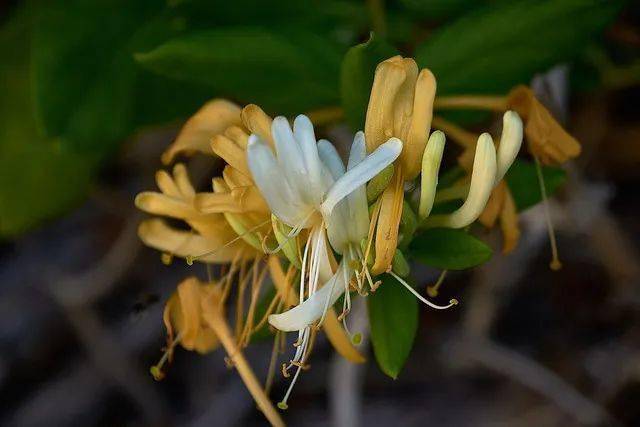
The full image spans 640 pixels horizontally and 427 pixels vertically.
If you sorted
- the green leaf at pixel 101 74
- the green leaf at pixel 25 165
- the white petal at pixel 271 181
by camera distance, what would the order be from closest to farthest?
1. the white petal at pixel 271 181
2. the green leaf at pixel 101 74
3. the green leaf at pixel 25 165

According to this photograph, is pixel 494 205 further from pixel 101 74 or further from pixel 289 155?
pixel 101 74

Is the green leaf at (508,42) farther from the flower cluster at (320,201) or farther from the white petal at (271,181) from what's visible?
the white petal at (271,181)

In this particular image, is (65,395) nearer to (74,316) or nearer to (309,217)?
(74,316)

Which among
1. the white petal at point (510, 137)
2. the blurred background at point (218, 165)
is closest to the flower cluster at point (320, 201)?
the white petal at point (510, 137)

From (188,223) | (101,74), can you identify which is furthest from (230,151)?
(101,74)

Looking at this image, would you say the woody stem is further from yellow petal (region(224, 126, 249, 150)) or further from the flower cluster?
yellow petal (region(224, 126, 249, 150))

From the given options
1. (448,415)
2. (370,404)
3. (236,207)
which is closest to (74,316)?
(370,404)
